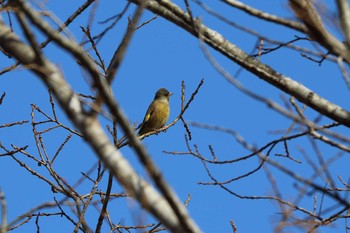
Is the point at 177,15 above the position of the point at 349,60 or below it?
above

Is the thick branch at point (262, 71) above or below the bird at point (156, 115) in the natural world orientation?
below

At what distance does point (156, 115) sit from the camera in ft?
33.4

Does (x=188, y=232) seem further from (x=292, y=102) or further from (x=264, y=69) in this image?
(x=264, y=69)

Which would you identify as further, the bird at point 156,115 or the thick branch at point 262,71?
the bird at point 156,115

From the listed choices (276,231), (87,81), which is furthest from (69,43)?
(276,231)

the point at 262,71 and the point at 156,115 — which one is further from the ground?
the point at 156,115

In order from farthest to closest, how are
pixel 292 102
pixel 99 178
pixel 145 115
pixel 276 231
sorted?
pixel 145 115 < pixel 99 178 < pixel 292 102 < pixel 276 231

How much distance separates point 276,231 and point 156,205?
2.13 feet

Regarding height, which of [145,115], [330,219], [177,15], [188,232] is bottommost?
[188,232]

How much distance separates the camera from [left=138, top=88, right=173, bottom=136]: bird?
10.1 metres

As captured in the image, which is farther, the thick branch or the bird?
the bird

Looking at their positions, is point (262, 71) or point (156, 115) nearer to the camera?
point (262, 71)

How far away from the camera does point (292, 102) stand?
2520 mm

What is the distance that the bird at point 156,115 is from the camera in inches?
399
